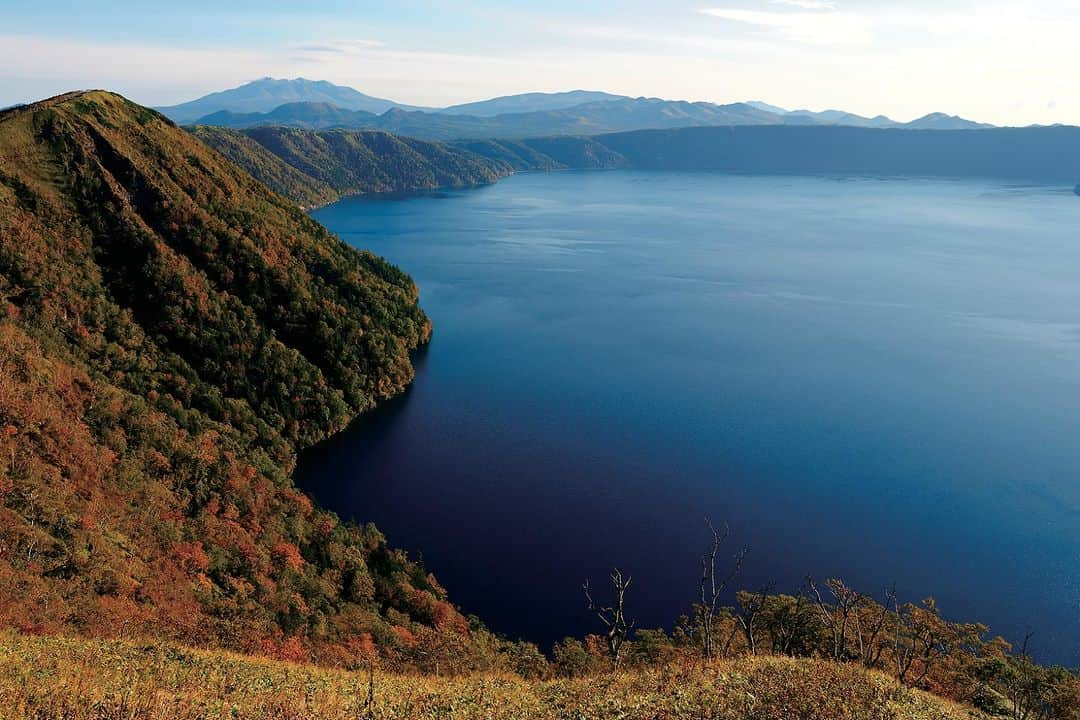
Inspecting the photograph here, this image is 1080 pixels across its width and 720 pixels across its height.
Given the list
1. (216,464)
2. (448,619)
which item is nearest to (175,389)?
(216,464)

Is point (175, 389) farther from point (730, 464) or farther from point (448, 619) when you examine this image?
point (730, 464)

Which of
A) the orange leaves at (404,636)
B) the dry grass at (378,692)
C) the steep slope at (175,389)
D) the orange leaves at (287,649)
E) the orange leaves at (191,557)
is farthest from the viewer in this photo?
the orange leaves at (191,557)

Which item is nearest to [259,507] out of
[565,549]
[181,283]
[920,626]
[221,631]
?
[221,631]

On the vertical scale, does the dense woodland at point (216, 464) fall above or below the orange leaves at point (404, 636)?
above

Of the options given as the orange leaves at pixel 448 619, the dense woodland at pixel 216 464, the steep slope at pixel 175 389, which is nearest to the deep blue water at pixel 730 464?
the orange leaves at pixel 448 619

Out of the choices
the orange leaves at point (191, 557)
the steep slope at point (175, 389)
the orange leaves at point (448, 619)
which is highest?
the steep slope at point (175, 389)

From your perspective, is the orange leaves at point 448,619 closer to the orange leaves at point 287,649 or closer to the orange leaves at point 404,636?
the orange leaves at point 404,636
